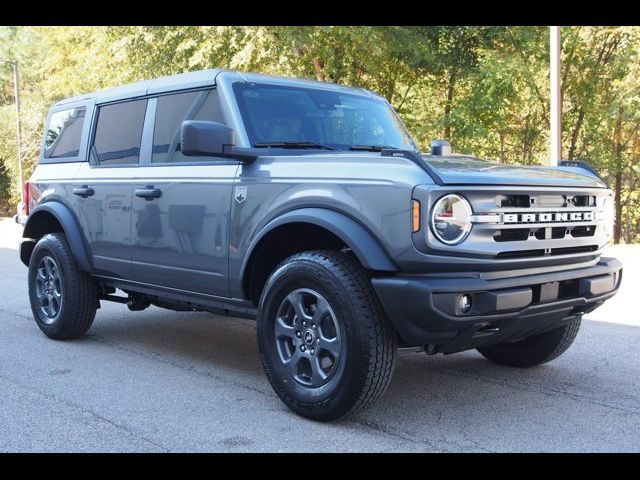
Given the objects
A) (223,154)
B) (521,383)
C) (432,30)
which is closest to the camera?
(223,154)

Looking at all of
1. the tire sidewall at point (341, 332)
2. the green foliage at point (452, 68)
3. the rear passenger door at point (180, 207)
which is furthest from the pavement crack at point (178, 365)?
the green foliage at point (452, 68)

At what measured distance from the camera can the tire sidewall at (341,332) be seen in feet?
13.0

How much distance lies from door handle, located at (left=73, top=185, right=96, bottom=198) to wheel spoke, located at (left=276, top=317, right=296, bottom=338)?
2.32 metres

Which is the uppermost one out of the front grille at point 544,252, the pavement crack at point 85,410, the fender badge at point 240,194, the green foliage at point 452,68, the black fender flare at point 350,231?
the green foliage at point 452,68

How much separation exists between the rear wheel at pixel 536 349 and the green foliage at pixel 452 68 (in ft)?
40.9

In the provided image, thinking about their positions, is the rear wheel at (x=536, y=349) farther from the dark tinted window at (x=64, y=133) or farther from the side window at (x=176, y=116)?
the dark tinted window at (x=64, y=133)

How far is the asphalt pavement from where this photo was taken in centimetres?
393

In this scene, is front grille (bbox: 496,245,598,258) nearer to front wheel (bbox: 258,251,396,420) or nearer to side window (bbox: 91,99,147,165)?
front wheel (bbox: 258,251,396,420)

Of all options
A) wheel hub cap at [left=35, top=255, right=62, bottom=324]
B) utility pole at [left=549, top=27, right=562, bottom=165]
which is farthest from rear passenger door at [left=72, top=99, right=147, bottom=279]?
utility pole at [left=549, top=27, right=562, bottom=165]

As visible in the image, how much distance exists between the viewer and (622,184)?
79.9ft
